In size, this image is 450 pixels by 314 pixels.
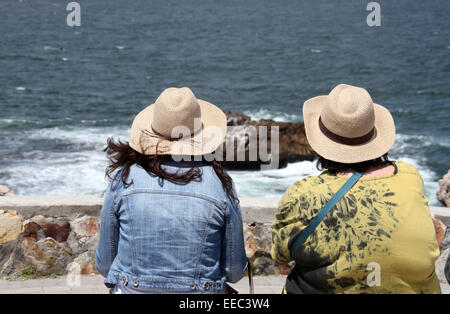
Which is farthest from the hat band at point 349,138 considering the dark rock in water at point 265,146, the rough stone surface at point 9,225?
the dark rock in water at point 265,146

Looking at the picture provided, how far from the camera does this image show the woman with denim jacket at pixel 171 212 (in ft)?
9.49

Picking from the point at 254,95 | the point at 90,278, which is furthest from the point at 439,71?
the point at 90,278

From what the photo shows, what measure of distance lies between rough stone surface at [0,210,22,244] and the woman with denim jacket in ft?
6.07

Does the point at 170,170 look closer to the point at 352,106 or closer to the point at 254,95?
the point at 352,106

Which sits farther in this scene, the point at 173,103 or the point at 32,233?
the point at 32,233

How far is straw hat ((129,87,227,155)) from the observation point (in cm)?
303

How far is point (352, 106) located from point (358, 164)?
287mm

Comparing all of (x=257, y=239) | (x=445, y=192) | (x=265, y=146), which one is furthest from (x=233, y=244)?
(x=265, y=146)

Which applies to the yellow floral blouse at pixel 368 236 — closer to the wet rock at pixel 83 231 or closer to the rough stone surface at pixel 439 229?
the rough stone surface at pixel 439 229

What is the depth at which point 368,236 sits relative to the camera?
2836 mm

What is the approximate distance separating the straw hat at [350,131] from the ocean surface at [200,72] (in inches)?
628

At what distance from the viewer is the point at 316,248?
2912 millimetres
